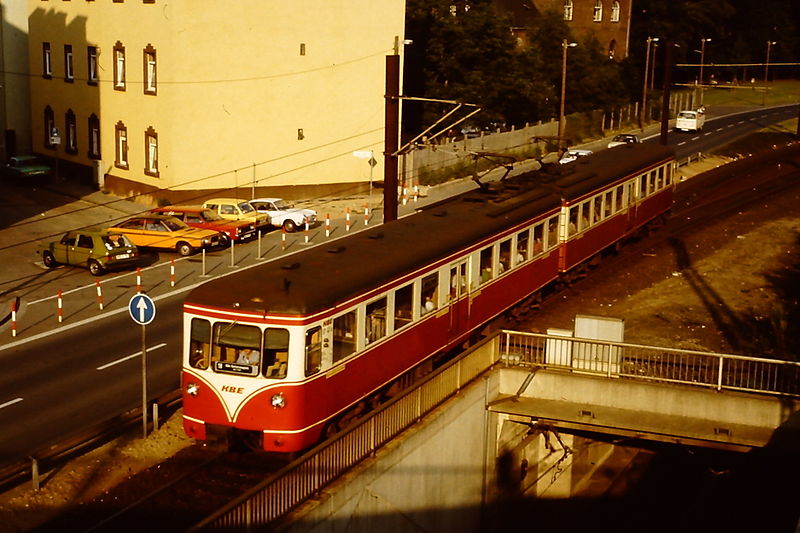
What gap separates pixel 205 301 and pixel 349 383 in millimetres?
2629

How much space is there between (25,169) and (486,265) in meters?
36.0

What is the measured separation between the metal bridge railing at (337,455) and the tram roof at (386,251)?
1904mm

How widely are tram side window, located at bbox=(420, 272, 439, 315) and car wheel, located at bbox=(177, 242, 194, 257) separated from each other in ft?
63.2

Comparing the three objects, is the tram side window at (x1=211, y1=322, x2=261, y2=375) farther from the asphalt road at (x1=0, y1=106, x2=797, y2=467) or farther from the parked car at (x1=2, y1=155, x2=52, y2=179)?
the parked car at (x1=2, y1=155, x2=52, y2=179)

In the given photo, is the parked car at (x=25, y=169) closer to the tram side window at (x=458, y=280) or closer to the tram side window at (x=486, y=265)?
the tram side window at (x=486, y=265)

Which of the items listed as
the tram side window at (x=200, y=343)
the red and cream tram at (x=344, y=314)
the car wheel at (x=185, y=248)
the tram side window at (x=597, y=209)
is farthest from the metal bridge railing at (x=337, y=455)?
the car wheel at (x=185, y=248)

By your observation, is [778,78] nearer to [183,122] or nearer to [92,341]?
[183,122]

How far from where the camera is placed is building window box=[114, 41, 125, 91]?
4878 cm

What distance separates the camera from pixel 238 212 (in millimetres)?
40406

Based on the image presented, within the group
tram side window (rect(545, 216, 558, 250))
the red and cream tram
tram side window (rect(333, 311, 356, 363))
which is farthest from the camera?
tram side window (rect(545, 216, 558, 250))

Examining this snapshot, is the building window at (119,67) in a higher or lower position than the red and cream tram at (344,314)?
higher

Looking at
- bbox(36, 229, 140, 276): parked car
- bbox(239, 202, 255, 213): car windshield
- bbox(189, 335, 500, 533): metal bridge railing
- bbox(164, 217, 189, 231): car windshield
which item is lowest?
bbox(36, 229, 140, 276): parked car

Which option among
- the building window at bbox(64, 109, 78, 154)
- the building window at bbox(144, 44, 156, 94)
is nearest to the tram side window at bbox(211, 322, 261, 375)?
the building window at bbox(144, 44, 156, 94)

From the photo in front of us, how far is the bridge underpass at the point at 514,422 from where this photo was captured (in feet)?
54.5
